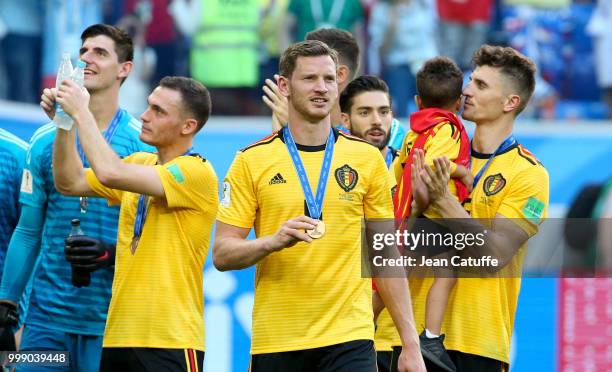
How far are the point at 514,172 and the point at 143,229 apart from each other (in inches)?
80.3

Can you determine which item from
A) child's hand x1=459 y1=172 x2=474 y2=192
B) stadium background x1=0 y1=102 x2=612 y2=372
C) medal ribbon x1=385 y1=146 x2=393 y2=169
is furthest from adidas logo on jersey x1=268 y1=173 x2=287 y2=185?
stadium background x1=0 y1=102 x2=612 y2=372

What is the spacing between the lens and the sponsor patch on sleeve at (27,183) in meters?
8.28

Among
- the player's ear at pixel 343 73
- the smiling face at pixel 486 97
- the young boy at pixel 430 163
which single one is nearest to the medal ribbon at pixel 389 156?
the young boy at pixel 430 163

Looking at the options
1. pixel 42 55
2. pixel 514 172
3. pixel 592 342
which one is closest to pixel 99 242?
pixel 514 172

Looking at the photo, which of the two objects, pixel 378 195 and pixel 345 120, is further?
pixel 345 120

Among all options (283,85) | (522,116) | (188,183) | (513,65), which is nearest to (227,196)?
(188,183)

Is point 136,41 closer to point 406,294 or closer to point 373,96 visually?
point 373,96

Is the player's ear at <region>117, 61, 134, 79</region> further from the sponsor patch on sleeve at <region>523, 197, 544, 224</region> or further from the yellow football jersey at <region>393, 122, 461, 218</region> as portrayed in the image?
the sponsor patch on sleeve at <region>523, 197, 544, 224</region>

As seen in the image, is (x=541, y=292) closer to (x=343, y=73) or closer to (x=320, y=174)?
(x=343, y=73)

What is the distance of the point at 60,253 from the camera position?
821cm

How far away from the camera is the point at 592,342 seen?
33.7 ft

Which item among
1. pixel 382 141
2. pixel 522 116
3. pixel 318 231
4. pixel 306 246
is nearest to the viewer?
pixel 318 231

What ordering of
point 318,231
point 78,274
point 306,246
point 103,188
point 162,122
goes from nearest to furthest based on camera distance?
point 318,231 → point 306,246 → point 162,122 → point 103,188 → point 78,274

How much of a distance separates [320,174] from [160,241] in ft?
3.22
